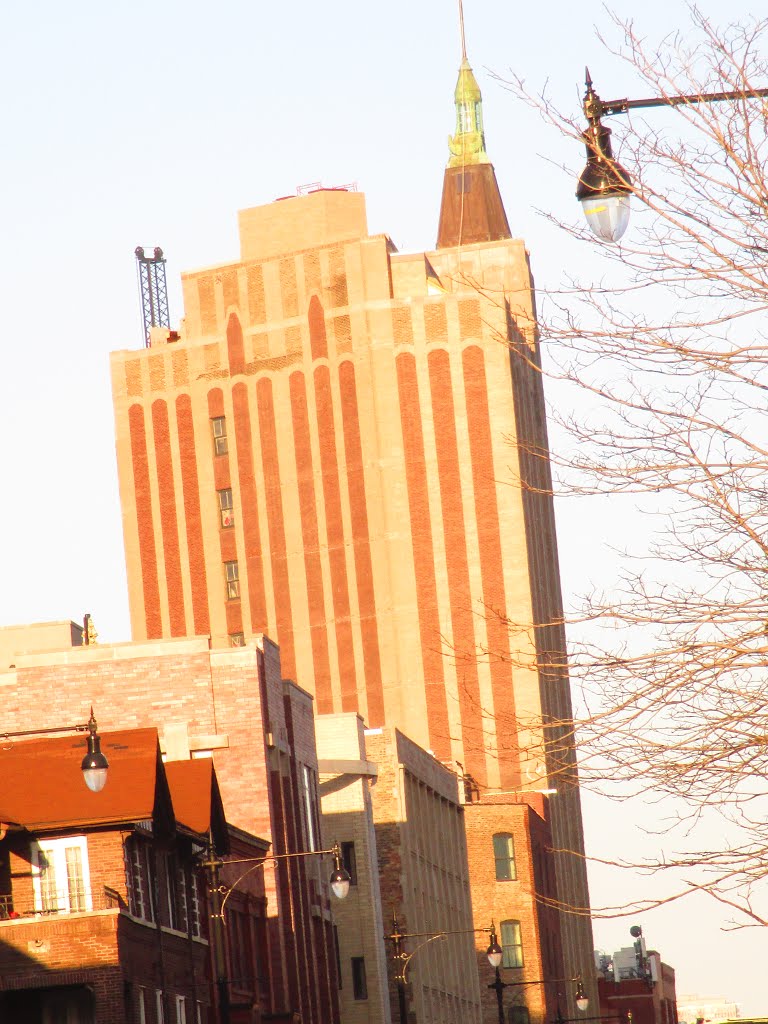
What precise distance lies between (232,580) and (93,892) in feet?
242

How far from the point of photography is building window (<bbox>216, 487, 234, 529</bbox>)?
365 ft

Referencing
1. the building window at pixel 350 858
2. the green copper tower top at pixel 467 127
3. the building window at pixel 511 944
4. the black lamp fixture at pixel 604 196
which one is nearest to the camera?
the black lamp fixture at pixel 604 196

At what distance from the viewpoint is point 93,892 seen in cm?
3694

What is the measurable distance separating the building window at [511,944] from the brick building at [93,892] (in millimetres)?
50504

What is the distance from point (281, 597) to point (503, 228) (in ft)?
124

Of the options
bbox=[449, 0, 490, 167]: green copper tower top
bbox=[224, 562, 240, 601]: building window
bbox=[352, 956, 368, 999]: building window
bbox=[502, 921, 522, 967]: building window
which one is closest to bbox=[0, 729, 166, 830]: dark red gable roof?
bbox=[352, 956, 368, 999]: building window

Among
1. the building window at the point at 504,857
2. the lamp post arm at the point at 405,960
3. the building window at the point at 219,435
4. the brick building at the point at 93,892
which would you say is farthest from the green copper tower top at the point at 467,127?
the brick building at the point at 93,892

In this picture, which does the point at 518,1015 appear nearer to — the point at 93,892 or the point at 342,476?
the point at 342,476

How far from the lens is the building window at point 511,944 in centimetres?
9044

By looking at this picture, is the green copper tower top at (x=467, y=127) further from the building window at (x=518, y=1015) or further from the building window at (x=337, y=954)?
the building window at (x=337, y=954)

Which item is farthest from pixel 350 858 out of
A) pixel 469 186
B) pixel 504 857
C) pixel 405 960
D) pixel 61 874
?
pixel 469 186

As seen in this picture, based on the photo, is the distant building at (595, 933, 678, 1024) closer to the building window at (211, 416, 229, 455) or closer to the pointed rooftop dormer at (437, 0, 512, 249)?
the building window at (211, 416, 229, 455)

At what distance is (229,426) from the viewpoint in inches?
4395

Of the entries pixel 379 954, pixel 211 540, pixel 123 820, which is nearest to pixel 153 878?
pixel 123 820
